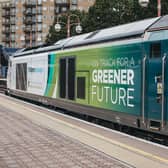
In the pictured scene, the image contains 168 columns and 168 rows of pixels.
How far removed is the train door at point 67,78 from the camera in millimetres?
17891

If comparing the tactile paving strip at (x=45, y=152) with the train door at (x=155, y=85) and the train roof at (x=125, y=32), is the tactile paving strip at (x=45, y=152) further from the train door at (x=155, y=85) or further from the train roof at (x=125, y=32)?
the train roof at (x=125, y=32)

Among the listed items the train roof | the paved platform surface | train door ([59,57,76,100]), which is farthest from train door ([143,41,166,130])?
train door ([59,57,76,100])

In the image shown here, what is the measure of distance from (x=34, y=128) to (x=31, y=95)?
11.7 metres

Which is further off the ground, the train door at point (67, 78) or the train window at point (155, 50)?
the train window at point (155, 50)

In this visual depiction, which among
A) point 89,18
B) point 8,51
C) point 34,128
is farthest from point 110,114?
point 89,18

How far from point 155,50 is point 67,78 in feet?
24.8

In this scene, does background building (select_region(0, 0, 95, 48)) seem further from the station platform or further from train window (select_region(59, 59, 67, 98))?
the station platform

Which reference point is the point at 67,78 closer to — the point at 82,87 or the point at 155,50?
the point at 82,87

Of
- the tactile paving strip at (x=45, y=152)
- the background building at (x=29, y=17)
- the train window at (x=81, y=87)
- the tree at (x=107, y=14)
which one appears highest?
the background building at (x=29, y=17)

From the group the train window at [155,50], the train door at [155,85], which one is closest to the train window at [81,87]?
the train door at [155,85]

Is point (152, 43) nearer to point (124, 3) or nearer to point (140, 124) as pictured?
point (140, 124)

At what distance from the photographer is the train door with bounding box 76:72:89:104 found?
53.2 feet

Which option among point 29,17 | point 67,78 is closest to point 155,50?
point 67,78

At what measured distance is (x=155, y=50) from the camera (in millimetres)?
11344
